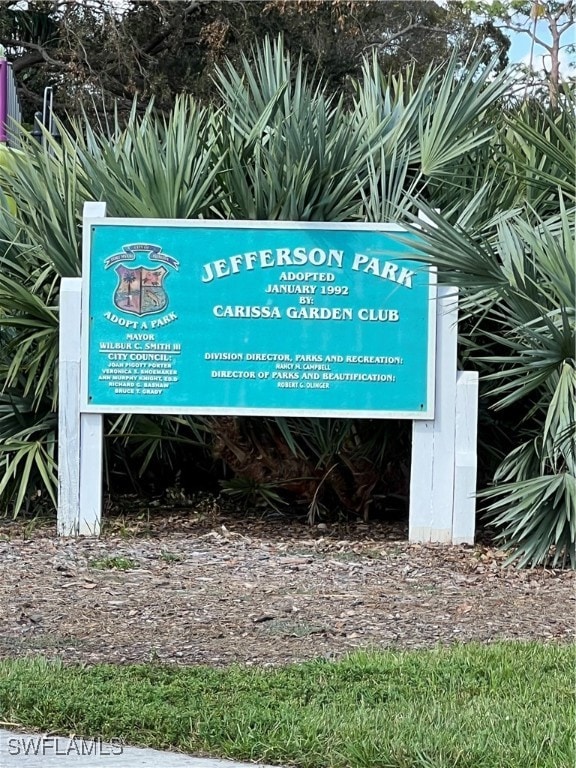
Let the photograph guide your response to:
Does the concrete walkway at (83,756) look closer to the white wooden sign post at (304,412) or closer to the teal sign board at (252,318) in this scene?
A: the white wooden sign post at (304,412)

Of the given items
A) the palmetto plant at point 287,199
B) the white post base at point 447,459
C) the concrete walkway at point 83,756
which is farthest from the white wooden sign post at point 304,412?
the concrete walkway at point 83,756

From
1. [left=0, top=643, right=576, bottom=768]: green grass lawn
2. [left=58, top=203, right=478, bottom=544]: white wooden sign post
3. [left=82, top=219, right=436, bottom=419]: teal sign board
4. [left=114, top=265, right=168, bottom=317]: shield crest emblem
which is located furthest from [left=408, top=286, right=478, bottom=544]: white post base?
[left=0, top=643, right=576, bottom=768]: green grass lawn

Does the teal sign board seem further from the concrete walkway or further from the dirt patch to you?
the concrete walkway

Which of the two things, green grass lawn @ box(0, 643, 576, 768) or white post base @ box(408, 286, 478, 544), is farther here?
white post base @ box(408, 286, 478, 544)

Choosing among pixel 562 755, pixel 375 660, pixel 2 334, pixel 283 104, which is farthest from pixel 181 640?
pixel 283 104

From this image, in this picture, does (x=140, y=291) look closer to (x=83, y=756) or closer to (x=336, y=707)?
(x=336, y=707)

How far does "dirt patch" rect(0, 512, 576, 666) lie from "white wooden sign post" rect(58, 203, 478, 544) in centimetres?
24

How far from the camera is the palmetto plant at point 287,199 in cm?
783

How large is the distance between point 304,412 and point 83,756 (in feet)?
13.6

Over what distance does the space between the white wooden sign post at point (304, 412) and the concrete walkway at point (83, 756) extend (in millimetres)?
3833

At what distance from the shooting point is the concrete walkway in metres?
3.58

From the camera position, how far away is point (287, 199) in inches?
306

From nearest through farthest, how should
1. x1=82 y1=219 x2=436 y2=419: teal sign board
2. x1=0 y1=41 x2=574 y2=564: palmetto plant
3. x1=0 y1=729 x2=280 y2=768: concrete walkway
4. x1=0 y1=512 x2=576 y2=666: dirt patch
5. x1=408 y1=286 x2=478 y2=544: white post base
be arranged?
x1=0 y1=729 x2=280 y2=768: concrete walkway
x1=0 y1=512 x2=576 y2=666: dirt patch
x1=408 y1=286 x2=478 y2=544: white post base
x1=82 y1=219 x2=436 y2=419: teal sign board
x1=0 y1=41 x2=574 y2=564: palmetto plant

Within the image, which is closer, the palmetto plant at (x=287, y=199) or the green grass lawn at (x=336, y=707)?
the green grass lawn at (x=336, y=707)
